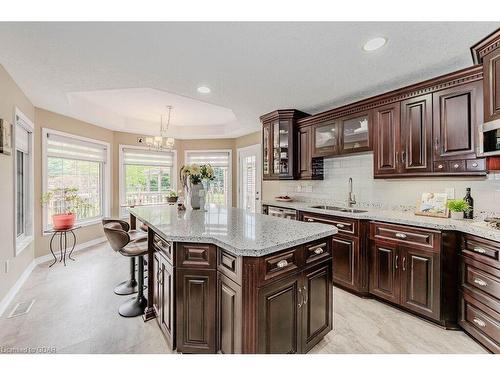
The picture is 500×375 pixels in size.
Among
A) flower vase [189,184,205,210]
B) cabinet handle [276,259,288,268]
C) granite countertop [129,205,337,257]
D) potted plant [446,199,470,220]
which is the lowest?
cabinet handle [276,259,288,268]

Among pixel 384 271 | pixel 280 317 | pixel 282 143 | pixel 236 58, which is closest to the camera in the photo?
pixel 280 317

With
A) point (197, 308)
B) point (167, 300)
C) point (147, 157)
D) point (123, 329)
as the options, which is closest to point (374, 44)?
point (197, 308)

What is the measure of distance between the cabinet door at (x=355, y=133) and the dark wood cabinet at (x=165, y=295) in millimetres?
2671

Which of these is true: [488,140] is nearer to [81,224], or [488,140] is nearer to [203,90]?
[203,90]

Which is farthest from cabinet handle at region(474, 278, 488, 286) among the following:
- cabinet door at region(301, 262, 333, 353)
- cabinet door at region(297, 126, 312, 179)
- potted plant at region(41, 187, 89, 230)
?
potted plant at region(41, 187, 89, 230)

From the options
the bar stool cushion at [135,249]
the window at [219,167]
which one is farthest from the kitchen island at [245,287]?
the window at [219,167]

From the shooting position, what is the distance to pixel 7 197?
2.63m

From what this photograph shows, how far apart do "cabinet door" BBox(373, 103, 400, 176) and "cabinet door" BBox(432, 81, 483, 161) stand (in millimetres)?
366

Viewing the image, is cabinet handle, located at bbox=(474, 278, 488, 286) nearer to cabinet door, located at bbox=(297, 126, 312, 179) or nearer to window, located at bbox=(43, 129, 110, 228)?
cabinet door, located at bbox=(297, 126, 312, 179)

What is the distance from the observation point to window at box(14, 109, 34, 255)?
3191 millimetres

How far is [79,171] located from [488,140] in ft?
19.3

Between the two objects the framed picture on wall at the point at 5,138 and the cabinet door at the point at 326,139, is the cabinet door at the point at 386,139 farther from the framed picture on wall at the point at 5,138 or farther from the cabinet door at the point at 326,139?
the framed picture on wall at the point at 5,138
